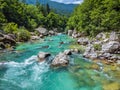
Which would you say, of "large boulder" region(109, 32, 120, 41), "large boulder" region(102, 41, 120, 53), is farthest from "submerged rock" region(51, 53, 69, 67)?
"large boulder" region(109, 32, 120, 41)

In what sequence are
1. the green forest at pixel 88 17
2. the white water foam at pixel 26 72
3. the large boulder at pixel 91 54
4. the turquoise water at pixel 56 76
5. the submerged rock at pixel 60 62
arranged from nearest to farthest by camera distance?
the turquoise water at pixel 56 76, the white water foam at pixel 26 72, the submerged rock at pixel 60 62, the large boulder at pixel 91 54, the green forest at pixel 88 17

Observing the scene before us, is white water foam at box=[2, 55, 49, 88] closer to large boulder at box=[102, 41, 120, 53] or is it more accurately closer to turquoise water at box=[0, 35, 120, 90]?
turquoise water at box=[0, 35, 120, 90]

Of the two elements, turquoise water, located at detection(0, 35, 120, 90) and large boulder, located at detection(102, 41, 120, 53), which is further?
large boulder, located at detection(102, 41, 120, 53)

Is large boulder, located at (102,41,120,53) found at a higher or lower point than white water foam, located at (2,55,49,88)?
higher

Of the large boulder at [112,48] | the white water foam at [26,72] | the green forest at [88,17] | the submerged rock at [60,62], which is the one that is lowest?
the white water foam at [26,72]

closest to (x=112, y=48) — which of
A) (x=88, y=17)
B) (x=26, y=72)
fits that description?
(x=26, y=72)

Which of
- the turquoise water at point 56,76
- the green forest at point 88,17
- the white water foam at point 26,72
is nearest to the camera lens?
the turquoise water at point 56,76

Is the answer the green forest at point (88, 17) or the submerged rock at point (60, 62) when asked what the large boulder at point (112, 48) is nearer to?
the submerged rock at point (60, 62)

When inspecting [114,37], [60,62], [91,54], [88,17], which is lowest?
[60,62]

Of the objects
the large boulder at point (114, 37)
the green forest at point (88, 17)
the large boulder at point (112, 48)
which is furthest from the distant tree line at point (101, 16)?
the large boulder at point (112, 48)

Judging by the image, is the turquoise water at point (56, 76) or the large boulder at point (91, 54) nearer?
the turquoise water at point (56, 76)

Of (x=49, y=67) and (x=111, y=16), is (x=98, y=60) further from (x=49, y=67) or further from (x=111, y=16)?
(x=111, y=16)

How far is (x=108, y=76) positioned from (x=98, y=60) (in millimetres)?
7437

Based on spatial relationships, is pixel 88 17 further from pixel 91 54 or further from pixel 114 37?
pixel 91 54
